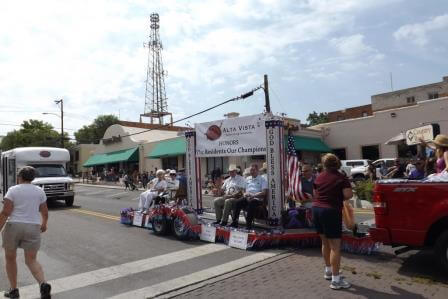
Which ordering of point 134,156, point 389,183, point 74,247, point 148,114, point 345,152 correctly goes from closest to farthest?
point 389,183, point 74,247, point 345,152, point 134,156, point 148,114

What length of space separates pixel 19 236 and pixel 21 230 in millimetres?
86

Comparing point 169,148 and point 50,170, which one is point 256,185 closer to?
point 50,170

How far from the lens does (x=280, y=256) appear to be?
26.3ft

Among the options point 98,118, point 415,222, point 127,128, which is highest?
point 98,118

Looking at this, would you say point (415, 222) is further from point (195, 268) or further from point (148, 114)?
point (148, 114)

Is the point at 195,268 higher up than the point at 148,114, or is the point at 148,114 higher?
the point at 148,114

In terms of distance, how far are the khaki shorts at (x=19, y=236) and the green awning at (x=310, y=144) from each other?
26.7 meters

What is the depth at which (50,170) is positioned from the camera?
19625 millimetres

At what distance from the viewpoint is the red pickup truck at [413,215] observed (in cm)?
623

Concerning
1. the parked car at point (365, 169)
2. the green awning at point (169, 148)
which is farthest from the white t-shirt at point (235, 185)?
the green awning at point (169, 148)

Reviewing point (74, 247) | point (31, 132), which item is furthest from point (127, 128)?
point (74, 247)

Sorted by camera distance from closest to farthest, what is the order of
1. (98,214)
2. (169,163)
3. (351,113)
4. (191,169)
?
(191,169) → (98,214) → (169,163) → (351,113)

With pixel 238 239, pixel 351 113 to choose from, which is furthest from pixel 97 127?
pixel 238 239

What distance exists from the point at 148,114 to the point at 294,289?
51333 mm
